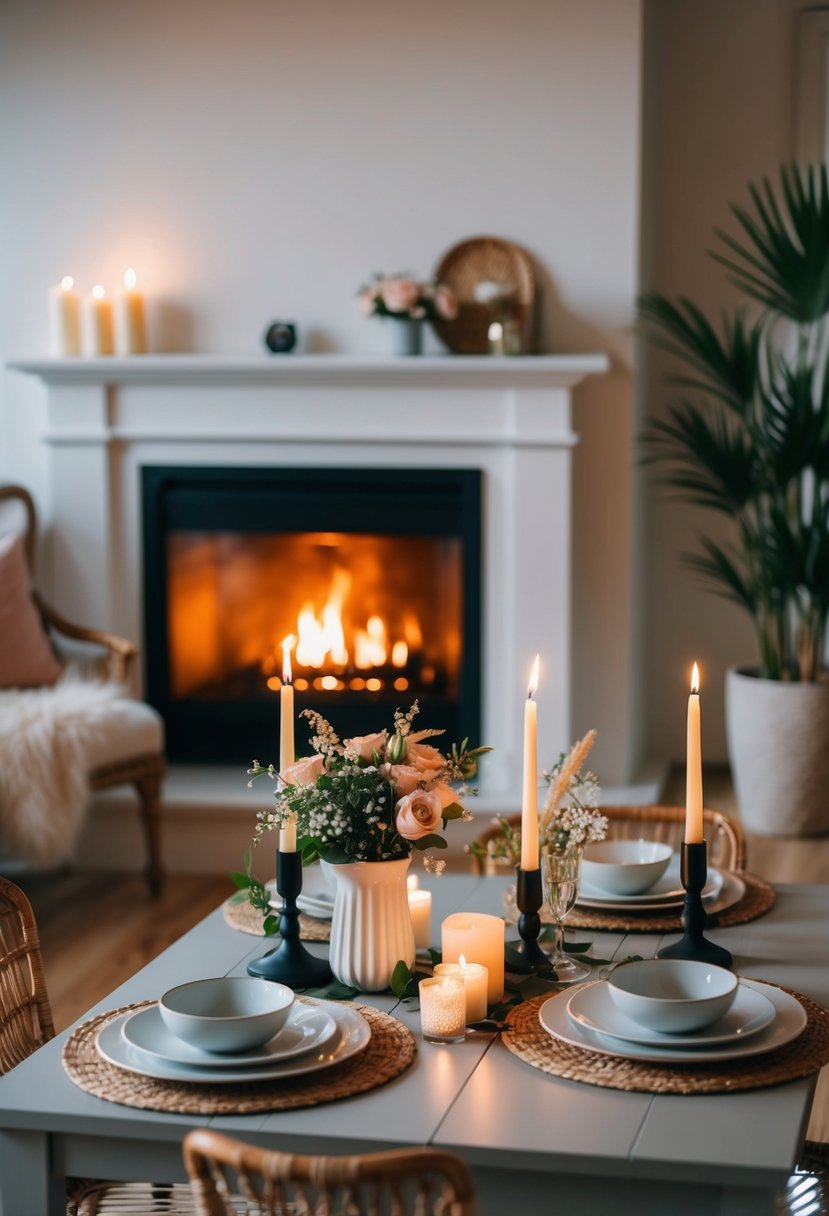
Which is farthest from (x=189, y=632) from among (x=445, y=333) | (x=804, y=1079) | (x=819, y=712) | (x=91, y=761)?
(x=804, y=1079)

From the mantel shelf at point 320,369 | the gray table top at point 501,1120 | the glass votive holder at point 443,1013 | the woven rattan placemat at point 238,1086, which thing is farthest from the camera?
the mantel shelf at point 320,369

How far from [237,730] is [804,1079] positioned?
10.5 feet

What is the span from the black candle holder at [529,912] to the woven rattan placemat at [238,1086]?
26 centimetres

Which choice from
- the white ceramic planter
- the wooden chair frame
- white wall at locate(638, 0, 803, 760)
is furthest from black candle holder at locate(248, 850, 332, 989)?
white wall at locate(638, 0, 803, 760)

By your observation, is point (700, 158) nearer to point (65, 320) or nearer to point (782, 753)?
point (782, 753)

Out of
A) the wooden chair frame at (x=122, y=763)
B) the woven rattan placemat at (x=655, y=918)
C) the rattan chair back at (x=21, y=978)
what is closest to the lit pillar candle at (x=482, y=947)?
the woven rattan placemat at (x=655, y=918)

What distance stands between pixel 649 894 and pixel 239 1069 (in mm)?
745

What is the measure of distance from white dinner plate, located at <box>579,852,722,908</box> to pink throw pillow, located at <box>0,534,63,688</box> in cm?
247

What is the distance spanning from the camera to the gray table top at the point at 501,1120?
1.26 metres

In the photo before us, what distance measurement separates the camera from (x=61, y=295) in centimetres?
432

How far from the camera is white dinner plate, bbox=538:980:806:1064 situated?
143 cm

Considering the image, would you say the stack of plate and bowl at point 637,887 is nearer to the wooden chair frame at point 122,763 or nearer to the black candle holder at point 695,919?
the black candle holder at point 695,919

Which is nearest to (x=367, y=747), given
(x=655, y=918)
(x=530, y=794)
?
(x=530, y=794)

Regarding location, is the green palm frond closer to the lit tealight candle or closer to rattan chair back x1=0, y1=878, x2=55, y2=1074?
the lit tealight candle
